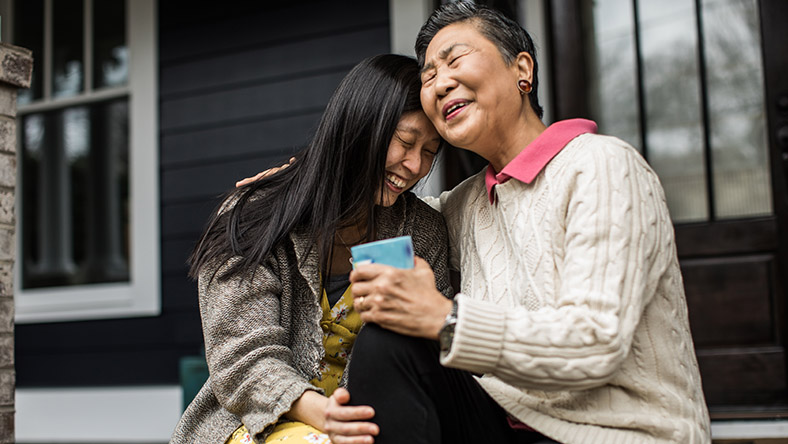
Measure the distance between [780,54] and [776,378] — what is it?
1215 mm

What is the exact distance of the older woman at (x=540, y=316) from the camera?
1.18 metres

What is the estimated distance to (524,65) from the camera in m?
1.56

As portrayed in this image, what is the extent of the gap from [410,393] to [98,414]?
10.5ft

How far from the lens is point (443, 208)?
1.90 m

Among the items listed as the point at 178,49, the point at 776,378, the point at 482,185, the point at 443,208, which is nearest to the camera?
the point at 482,185

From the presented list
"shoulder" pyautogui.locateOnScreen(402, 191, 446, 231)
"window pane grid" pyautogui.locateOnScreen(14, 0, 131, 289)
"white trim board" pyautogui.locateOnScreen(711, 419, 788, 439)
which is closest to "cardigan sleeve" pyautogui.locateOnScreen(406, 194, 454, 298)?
"shoulder" pyautogui.locateOnScreen(402, 191, 446, 231)

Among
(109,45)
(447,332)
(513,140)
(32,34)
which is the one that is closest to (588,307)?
(447,332)

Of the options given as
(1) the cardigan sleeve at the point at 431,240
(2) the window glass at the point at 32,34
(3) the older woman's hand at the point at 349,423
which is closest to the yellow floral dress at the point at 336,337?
(1) the cardigan sleeve at the point at 431,240

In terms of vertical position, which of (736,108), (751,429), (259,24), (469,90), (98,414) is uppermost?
(259,24)

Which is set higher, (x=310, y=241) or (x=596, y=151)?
(x=596, y=151)

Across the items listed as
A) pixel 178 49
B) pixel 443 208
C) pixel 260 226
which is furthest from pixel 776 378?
pixel 178 49

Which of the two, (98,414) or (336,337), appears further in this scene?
(98,414)

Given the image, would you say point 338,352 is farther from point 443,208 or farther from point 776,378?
point 776,378

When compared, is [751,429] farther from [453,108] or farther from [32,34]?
[32,34]
